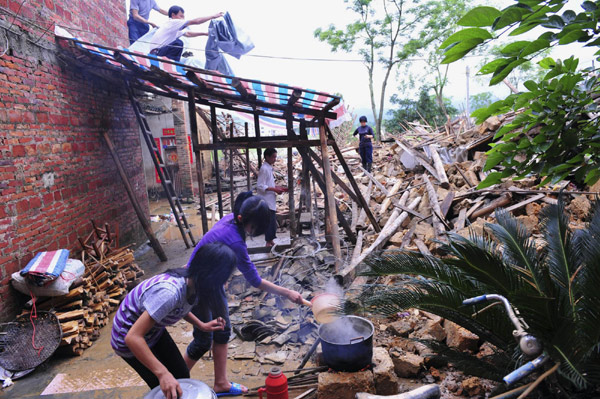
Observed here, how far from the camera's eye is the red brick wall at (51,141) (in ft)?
15.5

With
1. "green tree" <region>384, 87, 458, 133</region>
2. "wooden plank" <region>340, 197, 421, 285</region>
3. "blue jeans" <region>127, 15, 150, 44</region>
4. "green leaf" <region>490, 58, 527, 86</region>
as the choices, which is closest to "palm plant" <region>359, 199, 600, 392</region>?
"green leaf" <region>490, 58, 527, 86</region>

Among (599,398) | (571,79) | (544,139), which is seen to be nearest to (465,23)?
(571,79)

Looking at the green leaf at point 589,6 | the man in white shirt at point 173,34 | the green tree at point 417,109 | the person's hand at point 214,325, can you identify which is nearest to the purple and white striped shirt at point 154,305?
the person's hand at point 214,325

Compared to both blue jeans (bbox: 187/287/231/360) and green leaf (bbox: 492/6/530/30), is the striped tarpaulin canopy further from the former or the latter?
green leaf (bbox: 492/6/530/30)

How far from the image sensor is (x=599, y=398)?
2.30m

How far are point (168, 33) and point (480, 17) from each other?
6227 millimetres

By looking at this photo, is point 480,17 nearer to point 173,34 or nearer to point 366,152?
point 173,34

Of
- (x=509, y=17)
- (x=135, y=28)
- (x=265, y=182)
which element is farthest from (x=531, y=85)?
(x=135, y=28)

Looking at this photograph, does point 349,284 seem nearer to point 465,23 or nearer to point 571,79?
point 571,79

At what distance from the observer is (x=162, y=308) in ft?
7.63

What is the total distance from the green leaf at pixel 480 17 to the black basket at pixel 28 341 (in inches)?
208

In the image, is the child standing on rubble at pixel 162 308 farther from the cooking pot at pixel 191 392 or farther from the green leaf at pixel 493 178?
the green leaf at pixel 493 178

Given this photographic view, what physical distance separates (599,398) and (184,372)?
9.41 ft

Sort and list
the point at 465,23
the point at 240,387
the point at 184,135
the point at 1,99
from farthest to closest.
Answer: the point at 184,135
the point at 1,99
the point at 240,387
the point at 465,23
